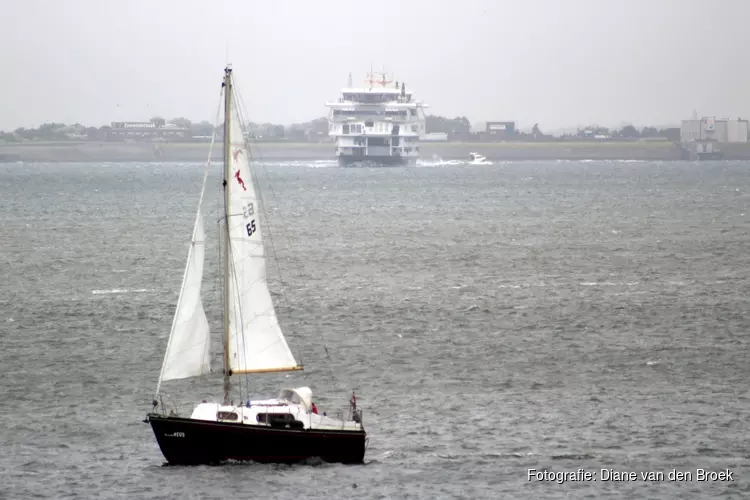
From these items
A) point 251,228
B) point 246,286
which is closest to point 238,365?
point 246,286

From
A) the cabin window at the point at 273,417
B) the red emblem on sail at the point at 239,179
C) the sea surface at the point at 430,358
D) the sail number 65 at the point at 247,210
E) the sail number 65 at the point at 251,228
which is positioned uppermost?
the red emblem on sail at the point at 239,179

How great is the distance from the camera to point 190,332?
86.7 ft

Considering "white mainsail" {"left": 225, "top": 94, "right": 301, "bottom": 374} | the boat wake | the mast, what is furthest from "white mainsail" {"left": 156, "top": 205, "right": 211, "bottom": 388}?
the boat wake

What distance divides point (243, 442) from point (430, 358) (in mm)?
13361

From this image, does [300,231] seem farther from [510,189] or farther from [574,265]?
[510,189]

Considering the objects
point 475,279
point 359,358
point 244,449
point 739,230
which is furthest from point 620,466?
point 739,230

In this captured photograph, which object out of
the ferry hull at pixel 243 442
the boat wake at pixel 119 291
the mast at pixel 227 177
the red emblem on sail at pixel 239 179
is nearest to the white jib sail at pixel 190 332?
the mast at pixel 227 177

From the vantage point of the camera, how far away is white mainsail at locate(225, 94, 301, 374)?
25.8 meters

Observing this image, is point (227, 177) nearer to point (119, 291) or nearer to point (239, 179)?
point (239, 179)

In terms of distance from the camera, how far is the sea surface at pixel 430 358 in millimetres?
25734

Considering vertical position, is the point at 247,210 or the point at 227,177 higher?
the point at 227,177

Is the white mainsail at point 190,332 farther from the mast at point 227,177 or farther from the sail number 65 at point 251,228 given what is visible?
the sail number 65 at point 251,228

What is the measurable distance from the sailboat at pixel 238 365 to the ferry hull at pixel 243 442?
20 mm

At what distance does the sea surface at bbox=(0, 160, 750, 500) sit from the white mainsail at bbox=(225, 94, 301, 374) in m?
2.69
